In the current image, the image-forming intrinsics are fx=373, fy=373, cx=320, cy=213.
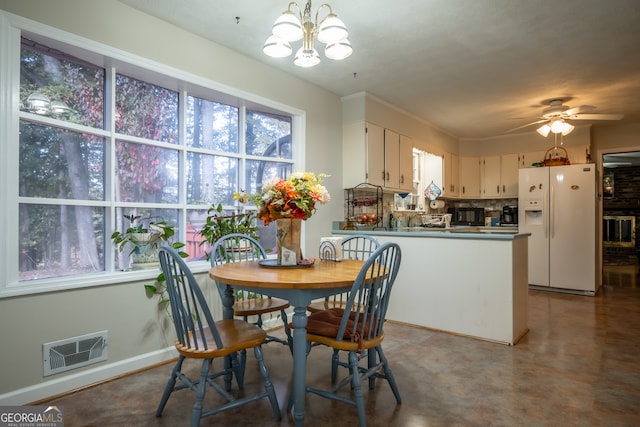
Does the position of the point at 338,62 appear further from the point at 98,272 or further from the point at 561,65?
the point at 98,272

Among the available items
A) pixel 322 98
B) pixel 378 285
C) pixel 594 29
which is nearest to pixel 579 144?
pixel 594 29

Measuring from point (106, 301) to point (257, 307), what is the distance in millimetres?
944

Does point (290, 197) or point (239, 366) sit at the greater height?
point (290, 197)

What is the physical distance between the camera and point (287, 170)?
377 cm

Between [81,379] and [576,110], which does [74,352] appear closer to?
[81,379]

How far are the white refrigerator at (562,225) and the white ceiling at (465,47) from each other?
1.01 m

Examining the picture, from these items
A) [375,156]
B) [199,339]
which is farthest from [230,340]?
[375,156]

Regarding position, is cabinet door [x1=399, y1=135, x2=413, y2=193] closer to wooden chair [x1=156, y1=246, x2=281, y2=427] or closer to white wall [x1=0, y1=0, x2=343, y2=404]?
white wall [x1=0, y1=0, x2=343, y2=404]

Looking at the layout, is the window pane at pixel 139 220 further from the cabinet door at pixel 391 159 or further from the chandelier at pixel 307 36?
the cabinet door at pixel 391 159

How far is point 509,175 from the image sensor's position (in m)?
6.05

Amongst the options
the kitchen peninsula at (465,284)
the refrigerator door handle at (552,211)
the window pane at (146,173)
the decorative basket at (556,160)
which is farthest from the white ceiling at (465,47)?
the kitchen peninsula at (465,284)

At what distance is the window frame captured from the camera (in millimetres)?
1973

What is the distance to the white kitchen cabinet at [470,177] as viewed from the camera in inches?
249

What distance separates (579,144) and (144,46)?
5.75 meters
